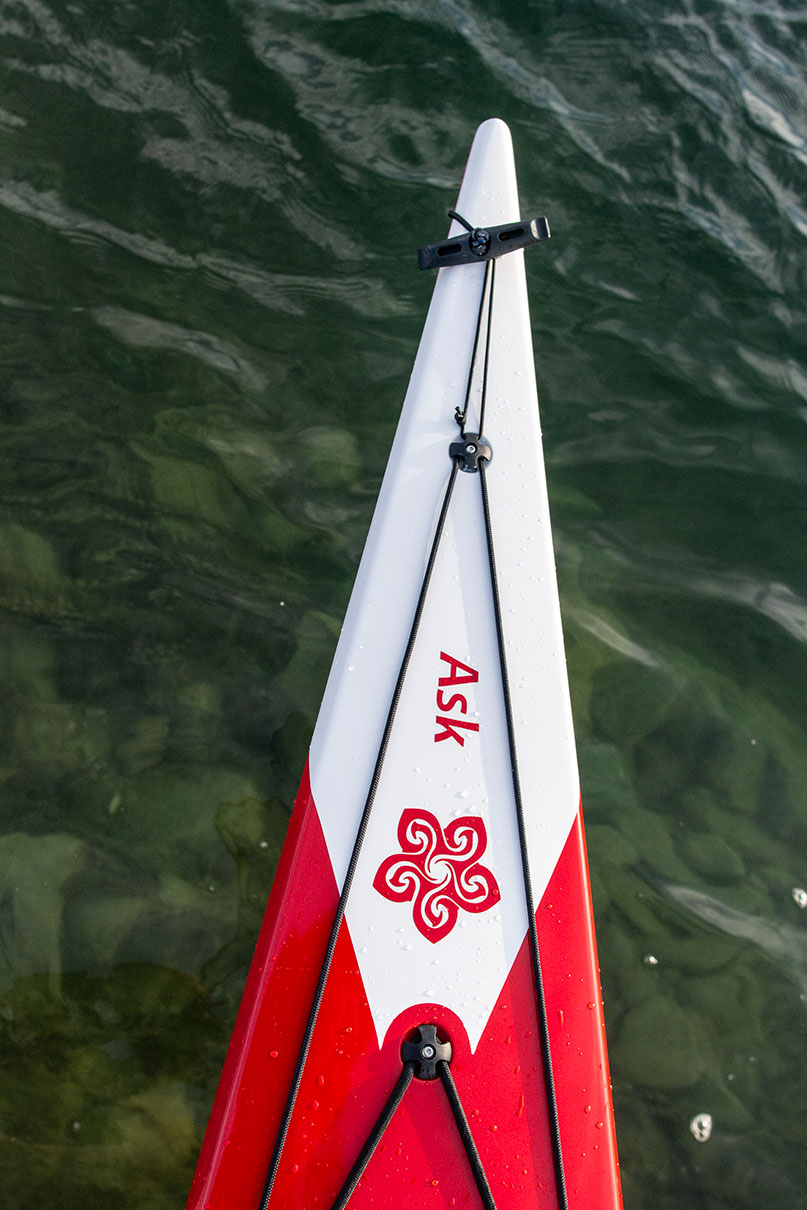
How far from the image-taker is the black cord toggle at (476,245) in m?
2.83

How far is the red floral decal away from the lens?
6.82 feet

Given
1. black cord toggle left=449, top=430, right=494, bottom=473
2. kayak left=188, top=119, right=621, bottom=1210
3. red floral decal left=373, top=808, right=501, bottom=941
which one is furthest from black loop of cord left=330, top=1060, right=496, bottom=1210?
black cord toggle left=449, top=430, right=494, bottom=473

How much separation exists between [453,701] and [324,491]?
1.09 meters

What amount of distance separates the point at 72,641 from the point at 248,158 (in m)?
2.23

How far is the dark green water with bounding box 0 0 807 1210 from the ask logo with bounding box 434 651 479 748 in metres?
0.52

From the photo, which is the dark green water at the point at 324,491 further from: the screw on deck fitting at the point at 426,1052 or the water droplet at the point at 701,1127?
the screw on deck fitting at the point at 426,1052

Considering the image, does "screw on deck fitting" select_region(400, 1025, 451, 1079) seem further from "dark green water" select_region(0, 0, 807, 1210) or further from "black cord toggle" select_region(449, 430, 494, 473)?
"black cord toggle" select_region(449, 430, 494, 473)

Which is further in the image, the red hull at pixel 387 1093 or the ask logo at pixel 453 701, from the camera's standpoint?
the ask logo at pixel 453 701

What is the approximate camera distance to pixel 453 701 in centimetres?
230

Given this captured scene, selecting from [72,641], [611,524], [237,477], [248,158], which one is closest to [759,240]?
[611,524]

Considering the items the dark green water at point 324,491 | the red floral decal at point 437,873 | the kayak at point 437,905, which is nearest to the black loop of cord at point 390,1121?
the kayak at point 437,905

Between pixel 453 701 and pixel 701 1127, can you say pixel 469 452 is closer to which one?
pixel 453 701

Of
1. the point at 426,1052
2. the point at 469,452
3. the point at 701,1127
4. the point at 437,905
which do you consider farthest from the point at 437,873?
the point at 469,452

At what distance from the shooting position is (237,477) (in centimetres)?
309
